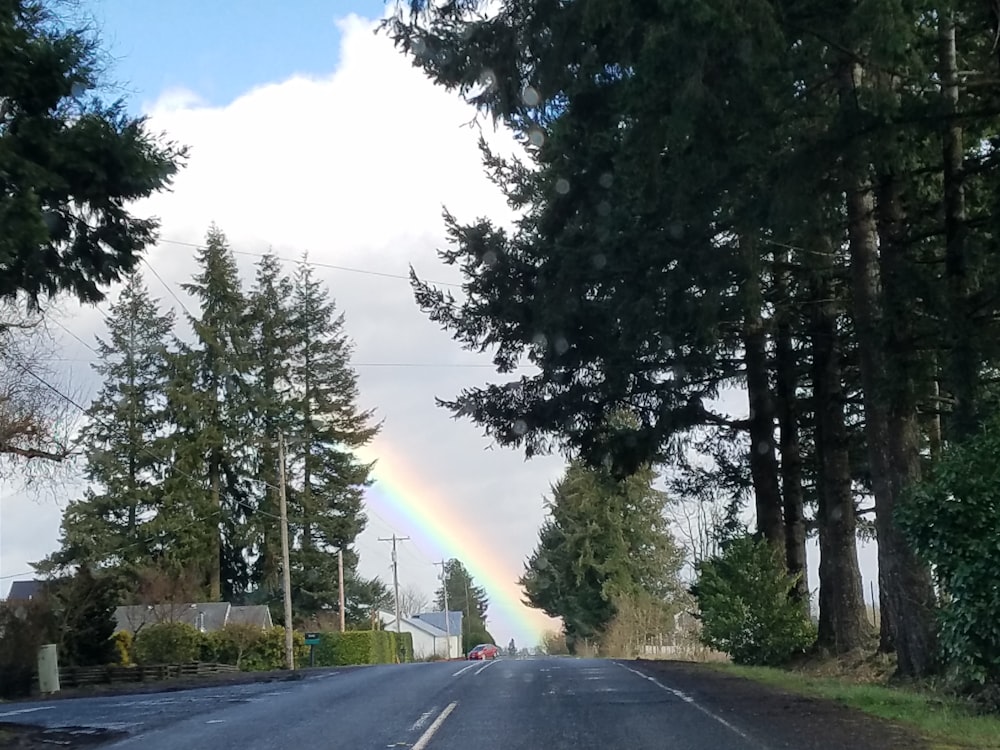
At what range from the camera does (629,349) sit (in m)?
20.4

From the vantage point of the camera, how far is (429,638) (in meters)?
116

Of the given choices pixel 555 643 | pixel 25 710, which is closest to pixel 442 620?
pixel 555 643

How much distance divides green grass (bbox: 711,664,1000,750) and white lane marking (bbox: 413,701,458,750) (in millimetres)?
4849

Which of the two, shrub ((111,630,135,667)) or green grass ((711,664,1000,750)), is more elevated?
green grass ((711,664,1000,750))

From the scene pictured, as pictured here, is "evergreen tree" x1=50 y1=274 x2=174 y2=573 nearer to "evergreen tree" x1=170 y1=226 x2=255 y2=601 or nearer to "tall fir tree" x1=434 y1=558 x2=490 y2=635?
"evergreen tree" x1=170 y1=226 x2=255 y2=601

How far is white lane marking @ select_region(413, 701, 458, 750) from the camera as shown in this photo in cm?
1133

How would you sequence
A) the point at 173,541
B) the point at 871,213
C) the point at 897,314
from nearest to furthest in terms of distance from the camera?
the point at 897,314 → the point at 871,213 → the point at 173,541

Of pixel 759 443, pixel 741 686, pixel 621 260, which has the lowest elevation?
pixel 741 686

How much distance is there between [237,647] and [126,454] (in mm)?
17360

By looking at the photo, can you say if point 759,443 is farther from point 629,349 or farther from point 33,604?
point 33,604

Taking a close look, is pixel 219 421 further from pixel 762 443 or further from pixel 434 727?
pixel 434 727

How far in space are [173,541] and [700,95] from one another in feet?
166

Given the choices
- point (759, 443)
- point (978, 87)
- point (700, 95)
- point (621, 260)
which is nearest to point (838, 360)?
point (759, 443)

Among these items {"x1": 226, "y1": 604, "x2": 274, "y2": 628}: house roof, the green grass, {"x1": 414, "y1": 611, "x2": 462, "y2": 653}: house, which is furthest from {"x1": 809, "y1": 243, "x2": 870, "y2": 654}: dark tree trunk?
{"x1": 414, "y1": 611, "x2": 462, "y2": 653}: house
